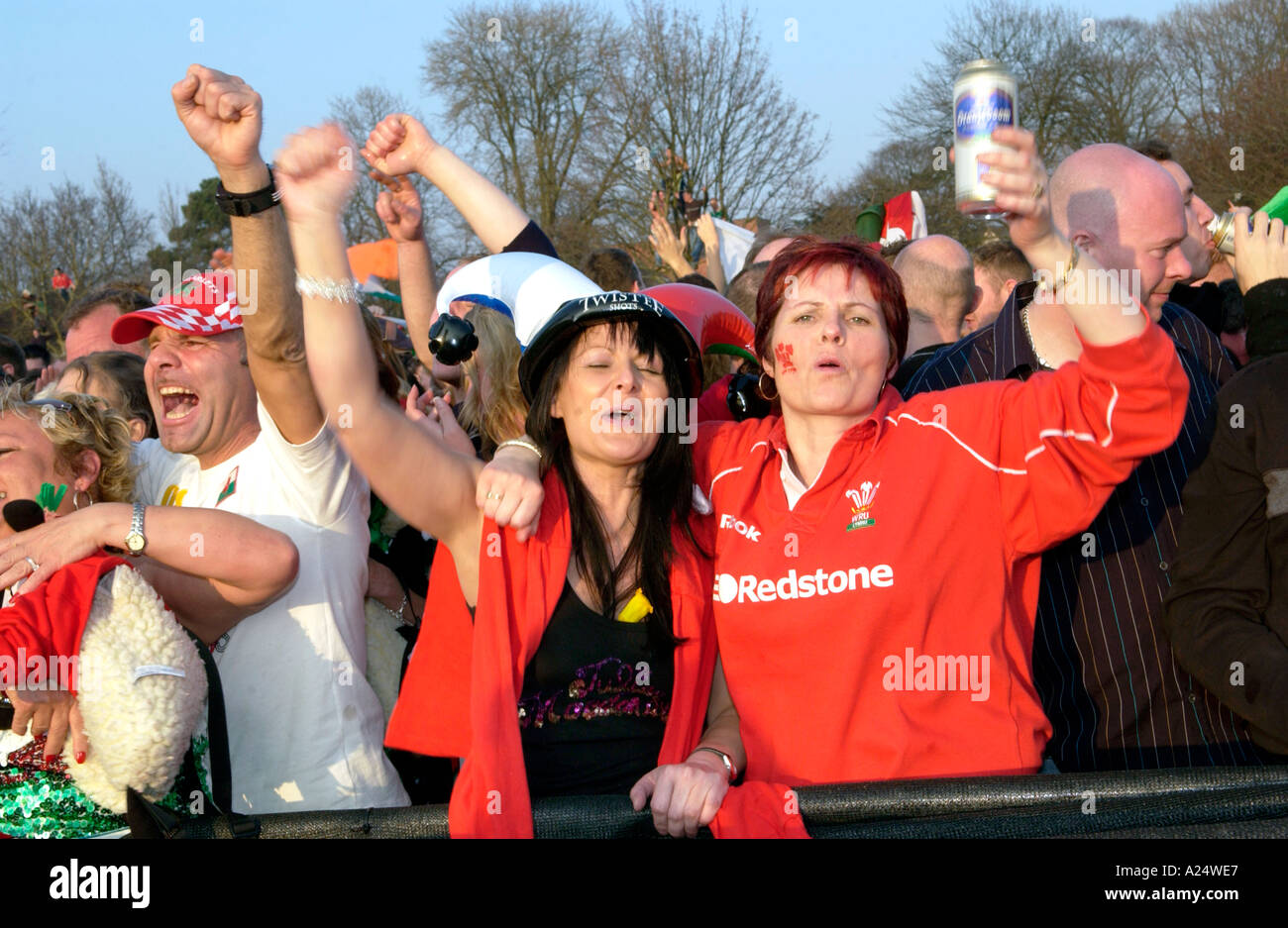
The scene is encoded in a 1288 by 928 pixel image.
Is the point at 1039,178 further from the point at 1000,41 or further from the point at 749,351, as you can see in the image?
the point at 1000,41

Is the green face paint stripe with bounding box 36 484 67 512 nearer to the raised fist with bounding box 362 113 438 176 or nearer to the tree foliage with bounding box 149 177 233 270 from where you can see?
the raised fist with bounding box 362 113 438 176

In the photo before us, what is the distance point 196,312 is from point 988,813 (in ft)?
7.66

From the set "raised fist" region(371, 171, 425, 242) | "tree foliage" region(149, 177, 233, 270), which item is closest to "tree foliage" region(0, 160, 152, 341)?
"tree foliage" region(149, 177, 233, 270)

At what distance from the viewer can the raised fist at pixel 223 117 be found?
252 centimetres

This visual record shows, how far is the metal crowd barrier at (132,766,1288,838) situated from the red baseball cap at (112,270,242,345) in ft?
4.63

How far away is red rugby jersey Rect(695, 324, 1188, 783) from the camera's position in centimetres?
233

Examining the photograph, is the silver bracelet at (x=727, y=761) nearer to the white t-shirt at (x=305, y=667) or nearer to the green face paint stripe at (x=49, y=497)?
the white t-shirt at (x=305, y=667)

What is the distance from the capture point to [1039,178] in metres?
2.21

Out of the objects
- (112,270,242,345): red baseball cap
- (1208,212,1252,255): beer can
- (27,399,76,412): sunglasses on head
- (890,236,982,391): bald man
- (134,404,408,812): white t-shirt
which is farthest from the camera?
(890,236,982,391): bald man

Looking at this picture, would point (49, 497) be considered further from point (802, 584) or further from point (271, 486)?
point (802, 584)

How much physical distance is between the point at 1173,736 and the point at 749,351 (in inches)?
57.0

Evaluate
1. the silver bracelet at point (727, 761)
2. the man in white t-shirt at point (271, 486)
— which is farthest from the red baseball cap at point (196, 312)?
the silver bracelet at point (727, 761)

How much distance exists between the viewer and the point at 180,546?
2.59 meters
